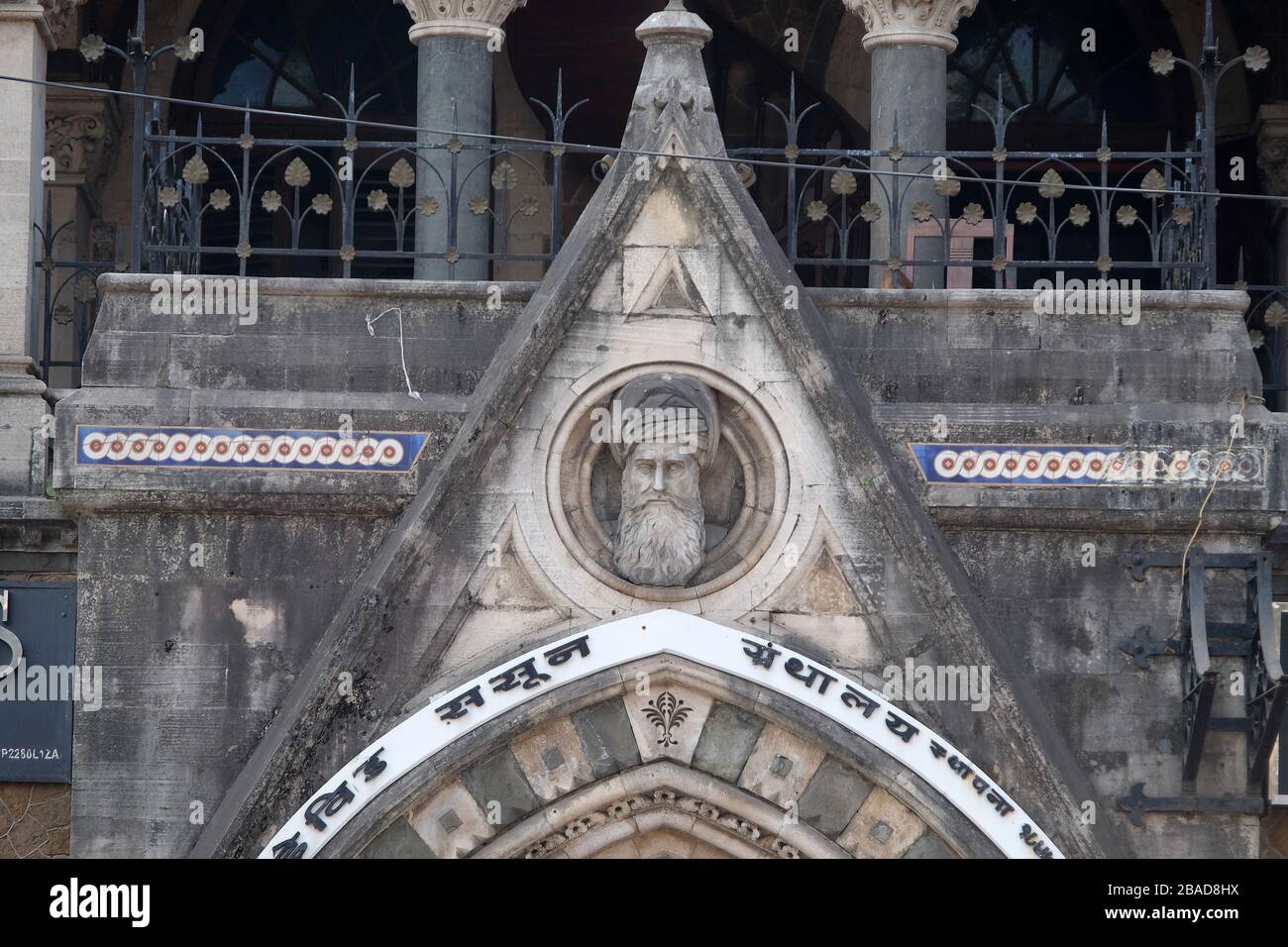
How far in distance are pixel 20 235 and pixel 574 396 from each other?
3.90 meters

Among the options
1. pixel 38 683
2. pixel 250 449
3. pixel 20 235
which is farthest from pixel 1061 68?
pixel 38 683

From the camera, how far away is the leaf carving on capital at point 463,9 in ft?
59.4

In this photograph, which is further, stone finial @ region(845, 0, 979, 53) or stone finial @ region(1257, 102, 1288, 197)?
stone finial @ region(1257, 102, 1288, 197)

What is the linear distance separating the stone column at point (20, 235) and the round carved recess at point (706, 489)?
126 inches

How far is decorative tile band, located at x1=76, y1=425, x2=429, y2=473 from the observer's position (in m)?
15.6

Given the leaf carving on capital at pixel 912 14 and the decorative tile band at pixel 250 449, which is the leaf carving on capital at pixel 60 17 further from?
the leaf carving on capital at pixel 912 14

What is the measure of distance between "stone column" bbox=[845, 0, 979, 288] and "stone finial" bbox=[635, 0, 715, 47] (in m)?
2.34

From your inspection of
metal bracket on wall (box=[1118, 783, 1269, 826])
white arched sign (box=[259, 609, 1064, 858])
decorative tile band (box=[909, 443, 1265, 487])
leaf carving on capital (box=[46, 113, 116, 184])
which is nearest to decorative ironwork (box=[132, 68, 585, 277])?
white arched sign (box=[259, 609, 1064, 858])

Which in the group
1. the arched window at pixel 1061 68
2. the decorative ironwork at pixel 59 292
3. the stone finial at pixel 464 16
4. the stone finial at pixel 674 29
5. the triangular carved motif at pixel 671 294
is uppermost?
the arched window at pixel 1061 68

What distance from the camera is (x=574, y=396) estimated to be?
15461 mm

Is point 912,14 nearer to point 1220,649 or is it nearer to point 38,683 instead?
point 1220,649

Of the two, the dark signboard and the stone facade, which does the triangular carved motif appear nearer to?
the stone facade

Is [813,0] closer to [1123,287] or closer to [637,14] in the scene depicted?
[637,14]

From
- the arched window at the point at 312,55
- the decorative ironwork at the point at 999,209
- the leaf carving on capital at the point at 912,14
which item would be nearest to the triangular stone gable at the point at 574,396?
the decorative ironwork at the point at 999,209
